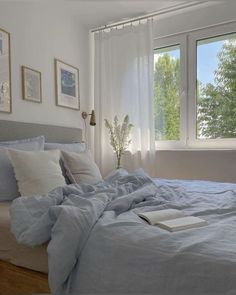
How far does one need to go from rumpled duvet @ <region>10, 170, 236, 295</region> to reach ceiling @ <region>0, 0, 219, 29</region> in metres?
2.29

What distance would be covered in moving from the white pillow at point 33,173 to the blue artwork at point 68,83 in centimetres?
137

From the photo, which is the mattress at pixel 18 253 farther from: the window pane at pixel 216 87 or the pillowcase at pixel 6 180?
the window pane at pixel 216 87

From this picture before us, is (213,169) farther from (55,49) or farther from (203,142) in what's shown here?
(55,49)

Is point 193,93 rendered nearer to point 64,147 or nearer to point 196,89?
point 196,89

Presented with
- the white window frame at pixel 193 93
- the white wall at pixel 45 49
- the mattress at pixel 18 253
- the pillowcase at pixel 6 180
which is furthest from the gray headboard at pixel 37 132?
the white window frame at pixel 193 93

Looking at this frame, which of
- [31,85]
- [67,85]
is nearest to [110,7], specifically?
[67,85]

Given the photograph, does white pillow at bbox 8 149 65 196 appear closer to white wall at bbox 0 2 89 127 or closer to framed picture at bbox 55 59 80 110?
white wall at bbox 0 2 89 127

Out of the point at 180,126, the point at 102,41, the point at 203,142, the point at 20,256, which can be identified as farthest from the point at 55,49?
the point at 20,256

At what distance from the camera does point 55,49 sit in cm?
296

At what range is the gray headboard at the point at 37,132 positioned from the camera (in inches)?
85.8

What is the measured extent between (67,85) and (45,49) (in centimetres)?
46

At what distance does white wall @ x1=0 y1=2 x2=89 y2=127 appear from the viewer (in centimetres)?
245

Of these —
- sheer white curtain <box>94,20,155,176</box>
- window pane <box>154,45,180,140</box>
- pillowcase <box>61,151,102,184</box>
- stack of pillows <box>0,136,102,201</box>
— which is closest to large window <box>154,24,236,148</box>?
window pane <box>154,45,180,140</box>

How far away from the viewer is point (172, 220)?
47.7 inches
